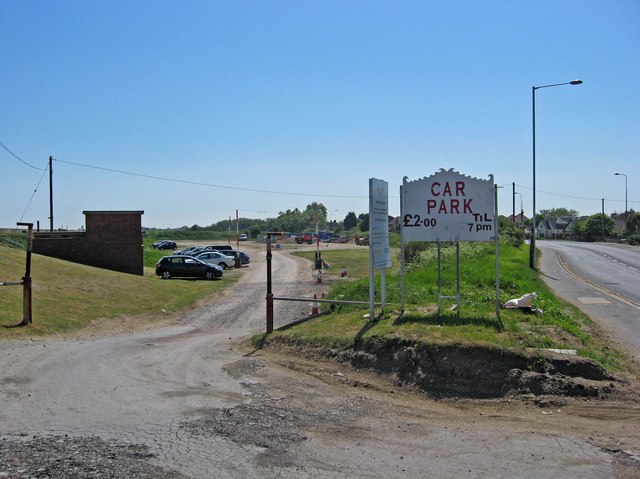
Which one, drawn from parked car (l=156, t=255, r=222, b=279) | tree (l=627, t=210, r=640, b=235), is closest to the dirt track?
parked car (l=156, t=255, r=222, b=279)

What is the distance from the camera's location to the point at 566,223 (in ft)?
528

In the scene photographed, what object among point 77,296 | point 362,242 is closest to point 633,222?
point 362,242

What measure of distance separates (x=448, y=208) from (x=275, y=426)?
6.68m

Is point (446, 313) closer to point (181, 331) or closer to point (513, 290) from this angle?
point (513, 290)

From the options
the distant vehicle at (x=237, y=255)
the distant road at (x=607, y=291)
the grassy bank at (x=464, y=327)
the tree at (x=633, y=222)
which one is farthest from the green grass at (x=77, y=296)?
the tree at (x=633, y=222)

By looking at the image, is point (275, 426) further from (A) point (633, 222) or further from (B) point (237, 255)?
(A) point (633, 222)

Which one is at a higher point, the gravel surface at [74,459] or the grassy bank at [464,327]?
the grassy bank at [464,327]

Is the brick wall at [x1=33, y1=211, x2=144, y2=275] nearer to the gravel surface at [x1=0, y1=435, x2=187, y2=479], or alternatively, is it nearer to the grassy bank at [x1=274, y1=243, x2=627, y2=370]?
the grassy bank at [x1=274, y1=243, x2=627, y2=370]

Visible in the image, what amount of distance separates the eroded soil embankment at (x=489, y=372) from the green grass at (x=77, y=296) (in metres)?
10.1

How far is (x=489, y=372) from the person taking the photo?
9.30m

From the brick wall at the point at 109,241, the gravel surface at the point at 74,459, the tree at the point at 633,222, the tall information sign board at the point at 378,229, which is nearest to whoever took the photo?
the gravel surface at the point at 74,459

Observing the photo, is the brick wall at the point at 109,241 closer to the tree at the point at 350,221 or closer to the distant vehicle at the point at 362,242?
the distant vehicle at the point at 362,242

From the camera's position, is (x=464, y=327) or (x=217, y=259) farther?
(x=217, y=259)

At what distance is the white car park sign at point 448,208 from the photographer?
12484mm
